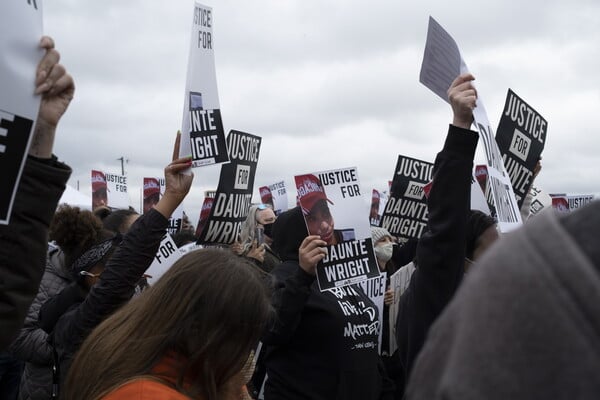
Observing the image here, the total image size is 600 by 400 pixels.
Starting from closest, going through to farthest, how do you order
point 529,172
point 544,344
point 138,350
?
point 544,344 < point 138,350 < point 529,172

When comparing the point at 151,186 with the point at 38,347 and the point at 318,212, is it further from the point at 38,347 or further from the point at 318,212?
the point at 318,212

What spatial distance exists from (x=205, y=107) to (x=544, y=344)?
3751mm

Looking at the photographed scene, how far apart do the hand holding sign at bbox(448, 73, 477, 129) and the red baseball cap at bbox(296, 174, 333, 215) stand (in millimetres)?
1654

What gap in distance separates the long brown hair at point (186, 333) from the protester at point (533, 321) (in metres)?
1.48

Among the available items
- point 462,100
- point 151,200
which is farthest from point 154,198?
point 462,100

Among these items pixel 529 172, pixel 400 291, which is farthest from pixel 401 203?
pixel 529 172

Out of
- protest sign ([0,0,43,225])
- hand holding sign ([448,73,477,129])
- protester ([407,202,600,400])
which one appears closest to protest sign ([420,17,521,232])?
hand holding sign ([448,73,477,129])

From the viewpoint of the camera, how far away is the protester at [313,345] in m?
4.02

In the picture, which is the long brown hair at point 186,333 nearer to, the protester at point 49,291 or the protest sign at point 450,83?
the protest sign at point 450,83

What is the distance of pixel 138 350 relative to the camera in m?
1.96

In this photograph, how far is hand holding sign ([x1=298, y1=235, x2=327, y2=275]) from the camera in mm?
4059

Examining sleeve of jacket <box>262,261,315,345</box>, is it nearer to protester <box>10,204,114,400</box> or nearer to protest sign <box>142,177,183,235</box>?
protester <box>10,204,114,400</box>

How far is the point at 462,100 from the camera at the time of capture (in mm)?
2807

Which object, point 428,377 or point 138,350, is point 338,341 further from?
point 428,377
